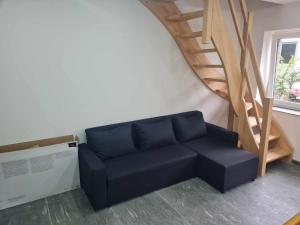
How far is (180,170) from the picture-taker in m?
2.75

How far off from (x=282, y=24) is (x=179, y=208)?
2901 mm

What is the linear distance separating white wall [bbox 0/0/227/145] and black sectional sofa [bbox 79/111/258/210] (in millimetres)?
255

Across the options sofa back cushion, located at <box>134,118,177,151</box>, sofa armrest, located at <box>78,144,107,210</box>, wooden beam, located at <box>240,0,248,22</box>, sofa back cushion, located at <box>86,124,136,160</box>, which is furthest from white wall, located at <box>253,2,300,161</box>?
sofa armrest, located at <box>78,144,107,210</box>

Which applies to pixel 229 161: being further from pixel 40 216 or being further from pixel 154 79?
pixel 40 216

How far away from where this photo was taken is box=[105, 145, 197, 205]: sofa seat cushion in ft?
7.68

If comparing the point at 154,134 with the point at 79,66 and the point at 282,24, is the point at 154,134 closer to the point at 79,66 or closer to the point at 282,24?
the point at 79,66

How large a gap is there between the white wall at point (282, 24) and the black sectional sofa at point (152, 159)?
0.96 meters

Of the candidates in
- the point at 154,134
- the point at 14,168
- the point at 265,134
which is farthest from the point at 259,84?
the point at 14,168

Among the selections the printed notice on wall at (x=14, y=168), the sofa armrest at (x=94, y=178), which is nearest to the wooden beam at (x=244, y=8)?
the sofa armrest at (x=94, y=178)

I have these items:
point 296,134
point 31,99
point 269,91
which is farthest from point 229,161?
point 31,99

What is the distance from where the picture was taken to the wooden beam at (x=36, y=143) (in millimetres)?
2301

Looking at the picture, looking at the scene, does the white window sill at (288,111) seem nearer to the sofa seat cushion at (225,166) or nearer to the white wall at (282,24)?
the white wall at (282,24)

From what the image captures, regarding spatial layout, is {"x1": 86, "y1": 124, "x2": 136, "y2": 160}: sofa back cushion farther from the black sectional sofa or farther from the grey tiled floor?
the grey tiled floor

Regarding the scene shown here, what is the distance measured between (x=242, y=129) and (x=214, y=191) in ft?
3.37
